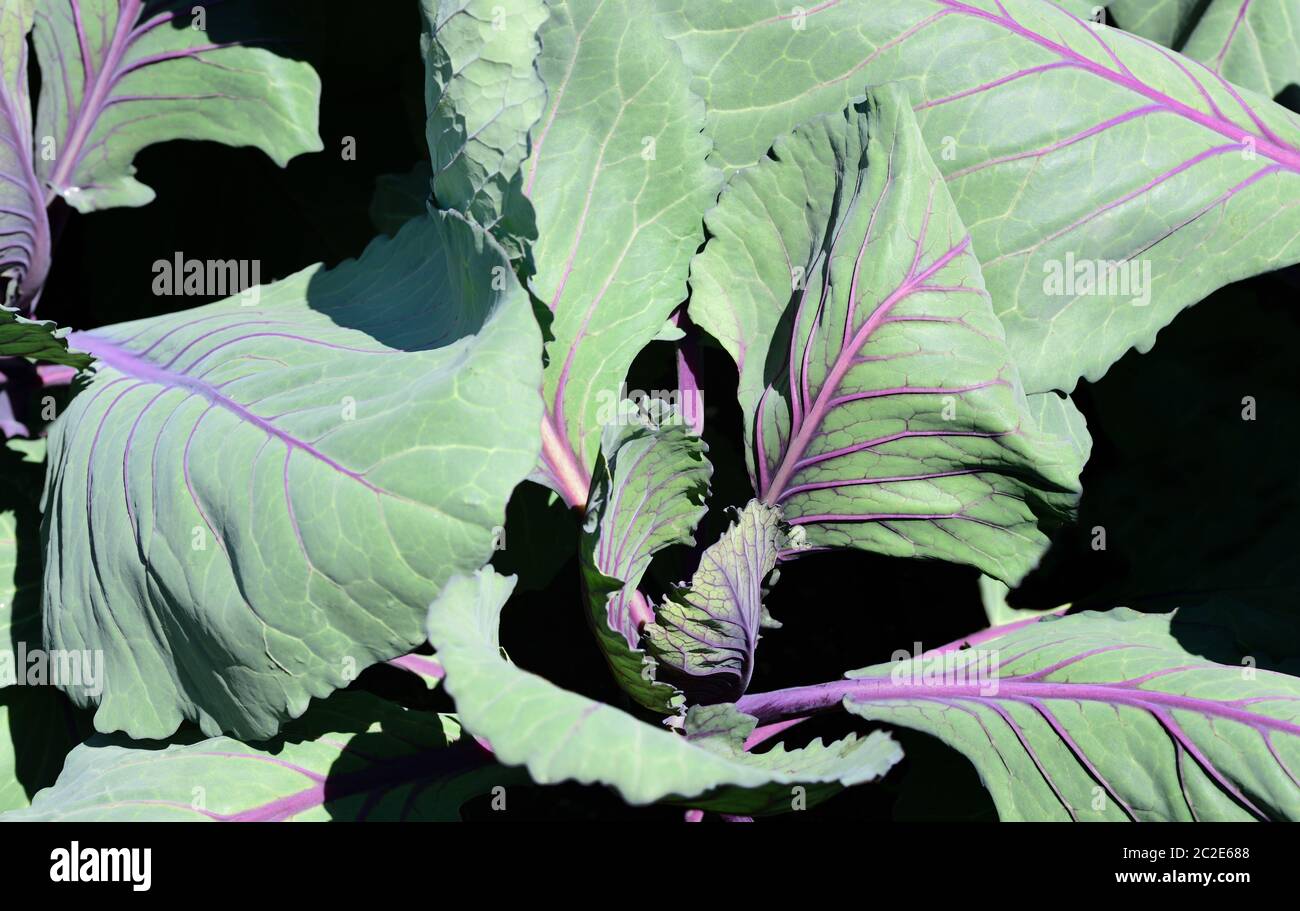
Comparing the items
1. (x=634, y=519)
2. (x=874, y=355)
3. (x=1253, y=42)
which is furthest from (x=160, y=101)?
(x=1253, y=42)

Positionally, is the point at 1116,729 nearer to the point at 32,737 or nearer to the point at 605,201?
the point at 605,201

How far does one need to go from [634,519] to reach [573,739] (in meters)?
0.52

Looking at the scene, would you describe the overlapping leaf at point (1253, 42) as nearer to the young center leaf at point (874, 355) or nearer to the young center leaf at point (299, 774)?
the young center leaf at point (874, 355)

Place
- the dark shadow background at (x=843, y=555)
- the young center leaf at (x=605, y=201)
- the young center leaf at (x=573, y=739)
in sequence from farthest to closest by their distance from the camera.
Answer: the dark shadow background at (x=843, y=555), the young center leaf at (x=605, y=201), the young center leaf at (x=573, y=739)

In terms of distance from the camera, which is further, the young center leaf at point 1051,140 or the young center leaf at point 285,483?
the young center leaf at point 1051,140

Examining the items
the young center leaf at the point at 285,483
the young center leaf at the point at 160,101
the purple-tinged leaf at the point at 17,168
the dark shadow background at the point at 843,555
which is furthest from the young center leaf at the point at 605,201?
the purple-tinged leaf at the point at 17,168

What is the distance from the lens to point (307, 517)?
1344 mm

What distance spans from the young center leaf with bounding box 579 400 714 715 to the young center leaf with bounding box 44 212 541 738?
0.62 ft

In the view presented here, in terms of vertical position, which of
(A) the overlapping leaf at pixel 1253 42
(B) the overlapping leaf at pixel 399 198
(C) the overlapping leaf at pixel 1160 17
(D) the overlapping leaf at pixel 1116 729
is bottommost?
(D) the overlapping leaf at pixel 1116 729

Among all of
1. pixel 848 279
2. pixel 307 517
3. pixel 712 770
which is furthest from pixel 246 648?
pixel 848 279

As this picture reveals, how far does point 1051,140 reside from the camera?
1.67m

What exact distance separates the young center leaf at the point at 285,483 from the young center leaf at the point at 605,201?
18 cm

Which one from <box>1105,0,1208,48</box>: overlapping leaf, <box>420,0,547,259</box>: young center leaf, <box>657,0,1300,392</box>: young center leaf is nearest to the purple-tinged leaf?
<box>420,0,547,259</box>: young center leaf

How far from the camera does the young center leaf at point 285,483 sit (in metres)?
1.29
